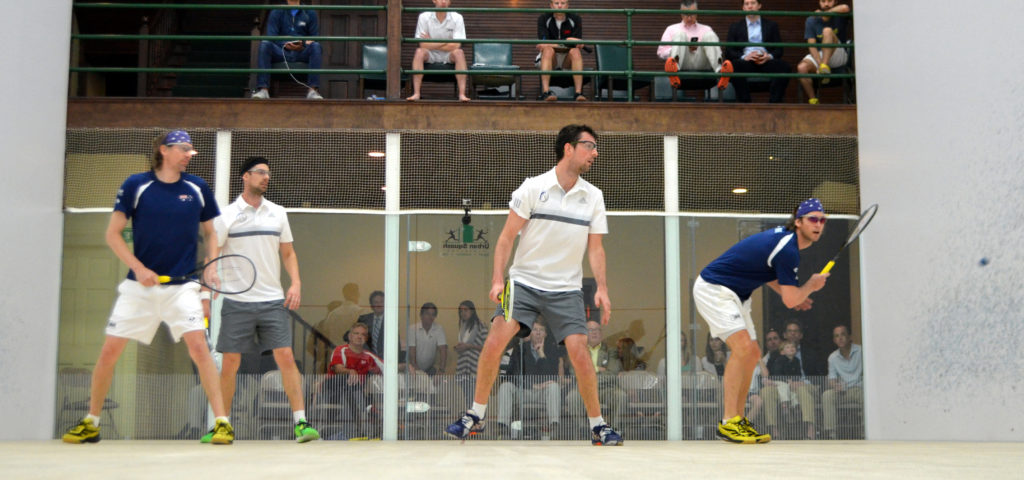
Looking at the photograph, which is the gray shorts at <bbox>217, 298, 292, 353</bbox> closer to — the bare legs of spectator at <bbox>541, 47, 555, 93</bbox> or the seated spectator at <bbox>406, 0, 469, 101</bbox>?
the seated spectator at <bbox>406, 0, 469, 101</bbox>

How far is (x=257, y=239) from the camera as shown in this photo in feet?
24.7

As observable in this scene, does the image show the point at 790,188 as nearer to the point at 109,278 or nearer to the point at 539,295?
the point at 539,295

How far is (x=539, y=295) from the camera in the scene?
22.1 feet

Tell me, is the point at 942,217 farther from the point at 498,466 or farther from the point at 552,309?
the point at 498,466

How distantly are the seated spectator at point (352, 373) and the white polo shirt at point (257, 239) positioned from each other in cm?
239

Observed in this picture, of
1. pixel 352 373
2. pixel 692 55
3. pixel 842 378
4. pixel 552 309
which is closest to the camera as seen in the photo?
pixel 552 309

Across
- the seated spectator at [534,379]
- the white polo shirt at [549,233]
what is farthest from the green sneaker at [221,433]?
the seated spectator at [534,379]

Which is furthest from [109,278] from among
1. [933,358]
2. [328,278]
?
[933,358]

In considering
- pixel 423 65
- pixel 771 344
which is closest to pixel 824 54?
pixel 771 344

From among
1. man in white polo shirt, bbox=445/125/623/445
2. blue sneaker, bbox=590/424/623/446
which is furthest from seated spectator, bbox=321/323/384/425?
blue sneaker, bbox=590/424/623/446

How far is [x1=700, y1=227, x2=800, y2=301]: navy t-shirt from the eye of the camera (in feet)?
23.2

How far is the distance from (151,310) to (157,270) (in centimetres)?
22

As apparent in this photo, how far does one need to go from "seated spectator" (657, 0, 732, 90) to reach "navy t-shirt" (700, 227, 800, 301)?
3.53 meters

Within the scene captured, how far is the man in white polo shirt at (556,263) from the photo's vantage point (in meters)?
6.62
